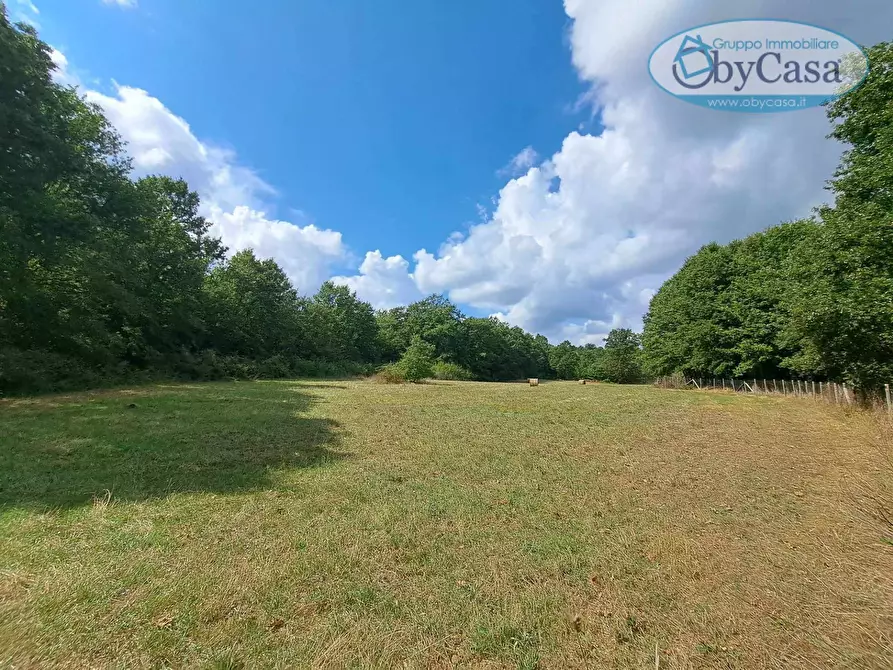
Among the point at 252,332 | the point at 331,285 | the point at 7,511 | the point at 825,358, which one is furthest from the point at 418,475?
the point at 331,285

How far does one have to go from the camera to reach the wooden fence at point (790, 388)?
548 inches

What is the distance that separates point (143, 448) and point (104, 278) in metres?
14.9

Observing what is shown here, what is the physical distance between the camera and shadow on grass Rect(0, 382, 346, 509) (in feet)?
17.2

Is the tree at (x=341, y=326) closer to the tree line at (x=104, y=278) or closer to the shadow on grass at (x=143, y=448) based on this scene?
the tree line at (x=104, y=278)

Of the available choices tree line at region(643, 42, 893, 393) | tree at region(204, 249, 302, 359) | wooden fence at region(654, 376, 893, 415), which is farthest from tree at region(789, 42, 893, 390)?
tree at region(204, 249, 302, 359)

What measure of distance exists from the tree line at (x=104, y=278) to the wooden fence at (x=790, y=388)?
71.0 ft

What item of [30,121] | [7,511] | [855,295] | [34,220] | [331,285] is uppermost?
[331,285]

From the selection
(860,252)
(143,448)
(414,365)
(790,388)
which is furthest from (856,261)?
(414,365)

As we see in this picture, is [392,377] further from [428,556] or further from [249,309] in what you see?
[428,556]

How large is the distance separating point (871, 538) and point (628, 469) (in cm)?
303

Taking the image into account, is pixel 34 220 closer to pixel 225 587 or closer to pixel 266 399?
pixel 266 399

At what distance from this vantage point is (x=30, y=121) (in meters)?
12.4

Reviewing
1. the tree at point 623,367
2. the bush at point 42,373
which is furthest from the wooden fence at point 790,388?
the bush at point 42,373

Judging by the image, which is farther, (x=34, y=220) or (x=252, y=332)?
(x=252, y=332)
